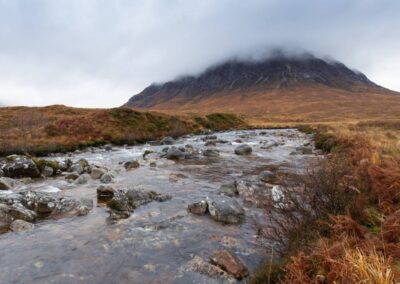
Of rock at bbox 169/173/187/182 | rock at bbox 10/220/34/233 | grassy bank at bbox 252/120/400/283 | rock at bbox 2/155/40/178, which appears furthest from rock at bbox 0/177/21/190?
grassy bank at bbox 252/120/400/283

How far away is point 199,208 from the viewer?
10.0 meters

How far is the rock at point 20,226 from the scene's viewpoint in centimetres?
867

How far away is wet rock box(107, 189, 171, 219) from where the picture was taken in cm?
998

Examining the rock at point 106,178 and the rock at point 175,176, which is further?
the rock at point 175,176

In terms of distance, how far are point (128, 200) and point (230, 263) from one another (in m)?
5.33

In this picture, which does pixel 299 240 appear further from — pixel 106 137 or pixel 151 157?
pixel 106 137

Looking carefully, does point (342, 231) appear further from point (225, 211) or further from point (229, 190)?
point (229, 190)

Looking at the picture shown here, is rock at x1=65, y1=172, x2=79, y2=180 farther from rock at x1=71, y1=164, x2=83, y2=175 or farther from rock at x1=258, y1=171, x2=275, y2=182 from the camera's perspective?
rock at x1=258, y1=171, x2=275, y2=182

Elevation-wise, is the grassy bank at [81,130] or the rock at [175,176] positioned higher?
the grassy bank at [81,130]

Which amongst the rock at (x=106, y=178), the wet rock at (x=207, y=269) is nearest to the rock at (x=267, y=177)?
A: the rock at (x=106, y=178)

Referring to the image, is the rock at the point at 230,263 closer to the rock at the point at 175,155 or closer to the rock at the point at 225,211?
the rock at the point at 225,211

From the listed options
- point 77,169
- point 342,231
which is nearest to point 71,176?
point 77,169

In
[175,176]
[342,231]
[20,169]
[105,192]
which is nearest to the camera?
[342,231]

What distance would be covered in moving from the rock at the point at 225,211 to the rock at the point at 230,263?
2.16m
